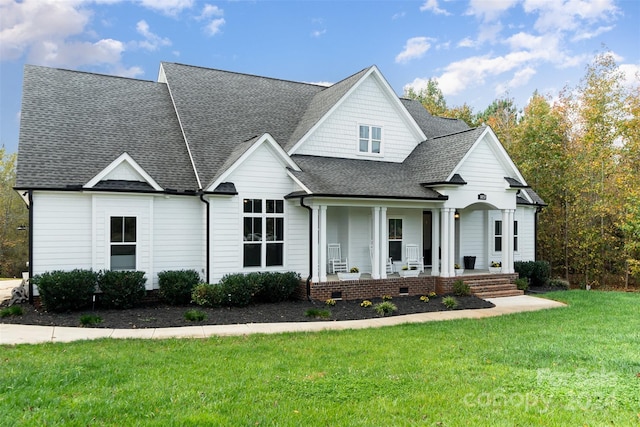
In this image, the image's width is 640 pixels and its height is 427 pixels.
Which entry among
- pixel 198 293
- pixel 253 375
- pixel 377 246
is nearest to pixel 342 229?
pixel 377 246

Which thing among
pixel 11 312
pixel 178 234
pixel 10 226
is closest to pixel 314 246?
pixel 178 234

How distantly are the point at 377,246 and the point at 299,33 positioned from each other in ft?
36.6

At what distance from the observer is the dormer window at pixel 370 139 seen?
1645 cm

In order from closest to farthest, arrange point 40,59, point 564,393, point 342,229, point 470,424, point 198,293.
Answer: point 470,424
point 564,393
point 198,293
point 342,229
point 40,59

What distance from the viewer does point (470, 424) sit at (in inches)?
188

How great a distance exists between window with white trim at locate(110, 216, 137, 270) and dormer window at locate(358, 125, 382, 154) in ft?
27.3

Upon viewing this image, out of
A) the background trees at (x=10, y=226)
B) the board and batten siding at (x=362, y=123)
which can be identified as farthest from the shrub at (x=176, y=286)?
the background trees at (x=10, y=226)

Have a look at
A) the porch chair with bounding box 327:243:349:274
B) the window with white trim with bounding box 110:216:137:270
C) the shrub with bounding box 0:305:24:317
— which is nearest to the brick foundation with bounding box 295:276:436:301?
the porch chair with bounding box 327:243:349:274

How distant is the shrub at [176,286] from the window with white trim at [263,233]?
5.70ft

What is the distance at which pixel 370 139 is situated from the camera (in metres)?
16.5

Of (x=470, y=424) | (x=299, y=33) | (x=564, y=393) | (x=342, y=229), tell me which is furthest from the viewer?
(x=299, y=33)

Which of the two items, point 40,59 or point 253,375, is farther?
point 40,59

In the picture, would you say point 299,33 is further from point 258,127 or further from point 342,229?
point 342,229

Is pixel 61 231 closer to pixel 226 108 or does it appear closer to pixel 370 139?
pixel 226 108
